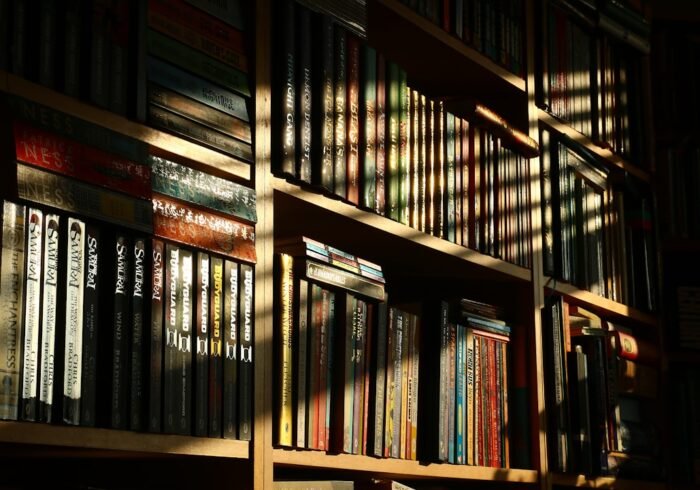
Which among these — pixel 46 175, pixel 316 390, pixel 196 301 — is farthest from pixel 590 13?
pixel 46 175

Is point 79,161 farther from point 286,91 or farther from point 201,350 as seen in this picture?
point 286,91

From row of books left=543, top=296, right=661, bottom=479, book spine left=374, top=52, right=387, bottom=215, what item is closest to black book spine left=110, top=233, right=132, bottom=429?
book spine left=374, top=52, right=387, bottom=215

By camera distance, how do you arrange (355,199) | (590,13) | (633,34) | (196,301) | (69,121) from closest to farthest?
(69,121)
(196,301)
(355,199)
(590,13)
(633,34)

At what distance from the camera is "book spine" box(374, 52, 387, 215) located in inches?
67.6

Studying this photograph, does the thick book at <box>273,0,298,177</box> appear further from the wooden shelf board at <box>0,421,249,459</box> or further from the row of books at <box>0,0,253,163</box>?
the wooden shelf board at <box>0,421,249,459</box>

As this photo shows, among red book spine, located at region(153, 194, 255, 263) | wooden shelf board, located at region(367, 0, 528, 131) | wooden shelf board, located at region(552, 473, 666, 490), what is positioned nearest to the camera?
red book spine, located at region(153, 194, 255, 263)

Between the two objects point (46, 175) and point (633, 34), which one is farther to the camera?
point (633, 34)

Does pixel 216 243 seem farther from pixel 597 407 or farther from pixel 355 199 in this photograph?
pixel 597 407

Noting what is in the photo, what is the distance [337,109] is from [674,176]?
4.54ft

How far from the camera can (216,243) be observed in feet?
4.55

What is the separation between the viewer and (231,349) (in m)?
1.39

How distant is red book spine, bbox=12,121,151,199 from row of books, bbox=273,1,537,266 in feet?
0.97

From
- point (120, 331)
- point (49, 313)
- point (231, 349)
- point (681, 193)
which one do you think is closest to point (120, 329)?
point (120, 331)

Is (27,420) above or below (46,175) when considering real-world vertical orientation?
below
